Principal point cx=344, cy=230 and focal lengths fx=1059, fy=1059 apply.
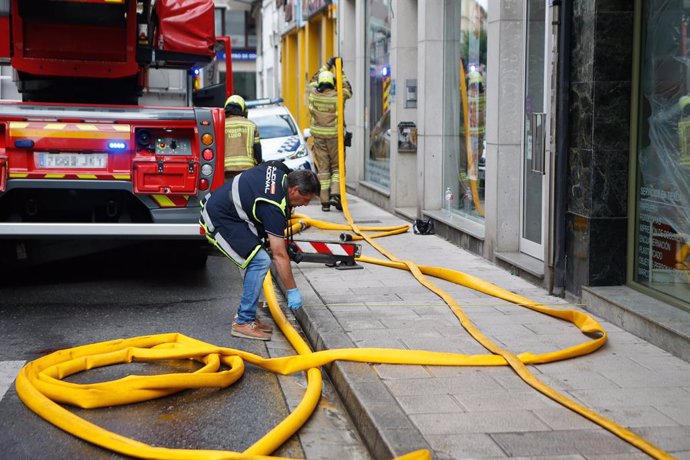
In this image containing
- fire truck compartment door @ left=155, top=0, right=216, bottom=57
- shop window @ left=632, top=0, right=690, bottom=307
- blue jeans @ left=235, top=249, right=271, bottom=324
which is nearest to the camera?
shop window @ left=632, top=0, right=690, bottom=307

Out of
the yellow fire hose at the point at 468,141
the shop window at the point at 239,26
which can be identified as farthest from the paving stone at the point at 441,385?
the shop window at the point at 239,26

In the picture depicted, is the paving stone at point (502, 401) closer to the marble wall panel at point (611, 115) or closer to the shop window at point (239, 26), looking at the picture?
the marble wall panel at point (611, 115)

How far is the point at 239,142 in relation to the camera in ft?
37.1

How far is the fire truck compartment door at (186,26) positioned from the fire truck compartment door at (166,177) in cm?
157

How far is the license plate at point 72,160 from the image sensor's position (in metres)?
8.60

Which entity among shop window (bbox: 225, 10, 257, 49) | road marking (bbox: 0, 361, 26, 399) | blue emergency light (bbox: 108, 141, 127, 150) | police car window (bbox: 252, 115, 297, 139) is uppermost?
shop window (bbox: 225, 10, 257, 49)

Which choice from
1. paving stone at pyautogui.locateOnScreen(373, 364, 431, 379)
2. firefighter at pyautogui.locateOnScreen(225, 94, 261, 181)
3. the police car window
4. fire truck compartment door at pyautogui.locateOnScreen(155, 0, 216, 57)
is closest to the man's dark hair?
paving stone at pyautogui.locateOnScreen(373, 364, 431, 379)

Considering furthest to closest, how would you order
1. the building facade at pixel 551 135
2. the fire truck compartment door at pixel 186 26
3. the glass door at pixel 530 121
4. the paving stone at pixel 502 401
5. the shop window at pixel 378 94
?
1. the shop window at pixel 378 94
2. the fire truck compartment door at pixel 186 26
3. the glass door at pixel 530 121
4. the building facade at pixel 551 135
5. the paving stone at pixel 502 401

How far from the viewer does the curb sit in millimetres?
4820

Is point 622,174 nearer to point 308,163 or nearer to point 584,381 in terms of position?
point 584,381

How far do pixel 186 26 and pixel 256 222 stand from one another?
128 inches

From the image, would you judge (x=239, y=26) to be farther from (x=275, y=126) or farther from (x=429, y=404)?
(x=429, y=404)

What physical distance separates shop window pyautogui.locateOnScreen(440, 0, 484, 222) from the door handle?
8.86 ft

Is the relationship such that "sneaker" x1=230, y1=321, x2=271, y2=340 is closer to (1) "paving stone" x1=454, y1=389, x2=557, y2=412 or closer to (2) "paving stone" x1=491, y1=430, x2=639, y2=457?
(1) "paving stone" x1=454, y1=389, x2=557, y2=412
